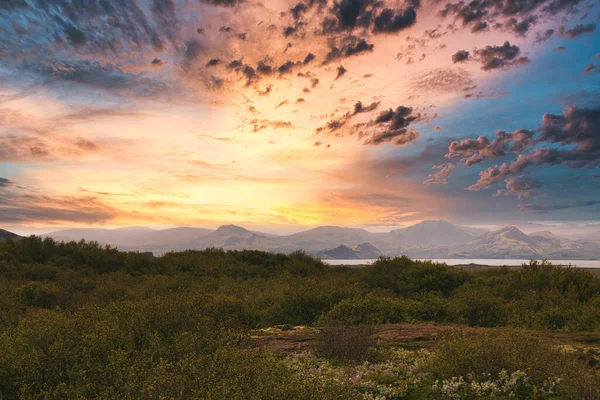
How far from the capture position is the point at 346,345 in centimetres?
865

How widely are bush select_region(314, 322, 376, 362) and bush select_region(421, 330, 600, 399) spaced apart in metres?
1.68

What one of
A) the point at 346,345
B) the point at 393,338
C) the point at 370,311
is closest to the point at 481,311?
the point at 370,311

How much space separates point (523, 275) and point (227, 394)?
20972 millimetres

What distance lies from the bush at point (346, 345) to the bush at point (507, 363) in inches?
66.1

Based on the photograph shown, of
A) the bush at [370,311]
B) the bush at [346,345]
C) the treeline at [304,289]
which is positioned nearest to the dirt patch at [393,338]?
the bush at [346,345]

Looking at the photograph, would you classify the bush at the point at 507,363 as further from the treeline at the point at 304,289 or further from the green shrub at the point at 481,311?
the green shrub at the point at 481,311

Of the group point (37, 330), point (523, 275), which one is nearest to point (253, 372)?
point (37, 330)

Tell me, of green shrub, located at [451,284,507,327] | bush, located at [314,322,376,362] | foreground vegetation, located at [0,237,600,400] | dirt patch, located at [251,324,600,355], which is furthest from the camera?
green shrub, located at [451,284,507,327]

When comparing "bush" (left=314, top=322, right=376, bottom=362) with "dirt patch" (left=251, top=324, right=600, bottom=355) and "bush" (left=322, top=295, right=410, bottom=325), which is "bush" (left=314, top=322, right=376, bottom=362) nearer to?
"dirt patch" (left=251, top=324, right=600, bottom=355)

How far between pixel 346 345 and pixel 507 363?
3280mm

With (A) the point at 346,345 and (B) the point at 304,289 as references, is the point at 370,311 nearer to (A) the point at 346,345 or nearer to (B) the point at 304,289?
(B) the point at 304,289

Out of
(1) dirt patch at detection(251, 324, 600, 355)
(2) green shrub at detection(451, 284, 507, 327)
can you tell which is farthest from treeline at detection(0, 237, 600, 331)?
(1) dirt patch at detection(251, 324, 600, 355)

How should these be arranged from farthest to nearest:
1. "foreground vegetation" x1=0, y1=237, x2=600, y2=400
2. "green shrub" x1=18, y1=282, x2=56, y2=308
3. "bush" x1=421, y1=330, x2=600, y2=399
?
"green shrub" x1=18, y1=282, x2=56, y2=308 → "bush" x1=421, y1=330, x2=600, y2=399 → "foreground vegetation" x1=0, y1=237, x2=600, y2=400

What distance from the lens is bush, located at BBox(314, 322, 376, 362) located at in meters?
8.51
